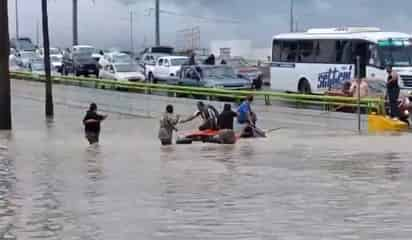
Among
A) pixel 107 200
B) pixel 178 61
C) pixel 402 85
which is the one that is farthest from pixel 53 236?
pixel 178 61

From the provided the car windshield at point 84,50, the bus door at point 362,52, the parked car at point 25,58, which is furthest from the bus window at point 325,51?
the parked car at point 25,58

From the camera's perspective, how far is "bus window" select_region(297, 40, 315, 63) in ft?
141

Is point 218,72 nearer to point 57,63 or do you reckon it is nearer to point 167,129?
point 167,129

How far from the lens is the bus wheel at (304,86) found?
141ft

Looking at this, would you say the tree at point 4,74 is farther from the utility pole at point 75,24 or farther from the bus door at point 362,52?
the utility pole at point 75,24

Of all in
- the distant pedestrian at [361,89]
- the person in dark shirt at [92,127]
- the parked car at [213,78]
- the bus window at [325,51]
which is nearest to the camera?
the person in dark shirt at [92,127]

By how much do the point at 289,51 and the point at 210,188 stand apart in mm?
29928

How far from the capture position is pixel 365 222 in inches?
460

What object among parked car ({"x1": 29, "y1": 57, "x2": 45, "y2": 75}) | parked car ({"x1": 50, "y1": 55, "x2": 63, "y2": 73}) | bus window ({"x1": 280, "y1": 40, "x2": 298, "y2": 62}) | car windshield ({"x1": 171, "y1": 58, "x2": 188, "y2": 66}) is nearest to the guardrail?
bus window ({"x1": 280, "y1": 40, "x2": 298, "y2": 62})

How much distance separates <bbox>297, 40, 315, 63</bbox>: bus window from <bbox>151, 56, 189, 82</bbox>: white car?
12.4 meters

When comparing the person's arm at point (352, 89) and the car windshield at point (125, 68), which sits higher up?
the person's arm at point (352, 89)

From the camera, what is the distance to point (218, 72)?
45.9 meters

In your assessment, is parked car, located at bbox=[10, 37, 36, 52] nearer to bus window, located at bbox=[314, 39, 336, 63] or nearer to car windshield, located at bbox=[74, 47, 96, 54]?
car windshield, located at bbox=[74, 47, 96, 54]

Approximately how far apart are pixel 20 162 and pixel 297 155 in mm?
5441
